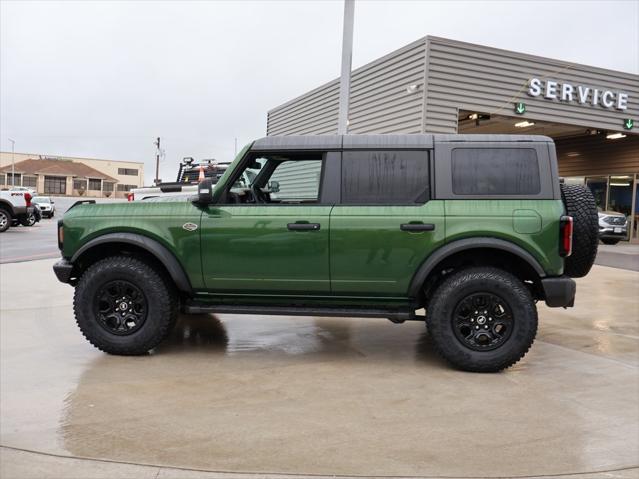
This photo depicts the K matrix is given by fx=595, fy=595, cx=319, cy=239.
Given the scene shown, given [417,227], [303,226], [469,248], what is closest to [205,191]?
[303,226]

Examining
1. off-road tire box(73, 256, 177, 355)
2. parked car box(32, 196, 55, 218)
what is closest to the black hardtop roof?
off-road tire box(73, 256, 177, 355)

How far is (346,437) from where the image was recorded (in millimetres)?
3246

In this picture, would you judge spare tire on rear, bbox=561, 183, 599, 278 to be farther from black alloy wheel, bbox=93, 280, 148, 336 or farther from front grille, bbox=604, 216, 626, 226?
front grille, bbox=604, 216, 626, 226

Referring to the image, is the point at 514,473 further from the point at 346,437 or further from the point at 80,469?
the point at 80,469

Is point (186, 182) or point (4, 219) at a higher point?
point (186, 182)

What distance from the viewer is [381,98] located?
15680mm

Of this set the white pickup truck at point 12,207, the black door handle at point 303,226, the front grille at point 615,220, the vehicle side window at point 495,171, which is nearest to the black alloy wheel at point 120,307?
the black door handle at point 303,226

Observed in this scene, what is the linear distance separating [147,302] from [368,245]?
184cm

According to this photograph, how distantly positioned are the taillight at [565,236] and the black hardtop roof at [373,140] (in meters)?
0.66

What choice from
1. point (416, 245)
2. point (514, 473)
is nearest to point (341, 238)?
point (416, 245)

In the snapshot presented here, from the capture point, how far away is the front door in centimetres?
466

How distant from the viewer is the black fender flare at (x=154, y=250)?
4.77 meters

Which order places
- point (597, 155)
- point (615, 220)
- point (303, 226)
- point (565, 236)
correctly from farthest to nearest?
point (597, 155) < point (615, 220) < point (303, 226) < point (565, 236)

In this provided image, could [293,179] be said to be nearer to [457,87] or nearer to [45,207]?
[457,87]
